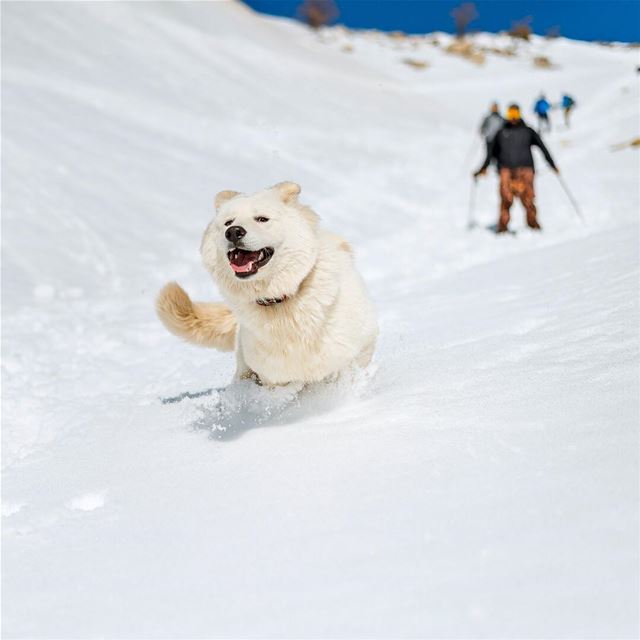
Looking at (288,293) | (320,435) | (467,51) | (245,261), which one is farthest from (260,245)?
(467,51)

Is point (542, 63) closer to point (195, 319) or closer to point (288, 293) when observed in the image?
point (195, 319)

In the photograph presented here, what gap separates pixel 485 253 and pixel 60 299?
522 cm

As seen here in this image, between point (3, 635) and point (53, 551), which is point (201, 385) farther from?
point (3, 635)

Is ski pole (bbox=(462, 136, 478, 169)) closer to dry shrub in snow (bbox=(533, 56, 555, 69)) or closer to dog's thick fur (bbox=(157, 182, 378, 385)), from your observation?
dog's thick fur (bbox=(157, 182, 378, 385))

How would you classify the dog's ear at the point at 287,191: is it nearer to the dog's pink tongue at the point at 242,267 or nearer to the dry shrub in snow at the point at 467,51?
the dog's pink tongue at the point at 242,267

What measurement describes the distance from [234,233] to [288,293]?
1.38ft

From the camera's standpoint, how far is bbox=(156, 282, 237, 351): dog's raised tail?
388 centimetres

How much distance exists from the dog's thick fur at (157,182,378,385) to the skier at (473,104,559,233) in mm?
6626

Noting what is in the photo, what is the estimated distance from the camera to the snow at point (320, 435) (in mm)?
1494

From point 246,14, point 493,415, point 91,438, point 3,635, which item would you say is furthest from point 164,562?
point 246,14

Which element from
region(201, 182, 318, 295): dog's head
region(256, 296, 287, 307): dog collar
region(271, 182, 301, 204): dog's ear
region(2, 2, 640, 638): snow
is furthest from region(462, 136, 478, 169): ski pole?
region(256, 296, 287, 307): dog collar

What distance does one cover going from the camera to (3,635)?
1.71m

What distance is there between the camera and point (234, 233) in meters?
2.87

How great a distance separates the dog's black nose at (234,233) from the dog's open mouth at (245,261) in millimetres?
75
